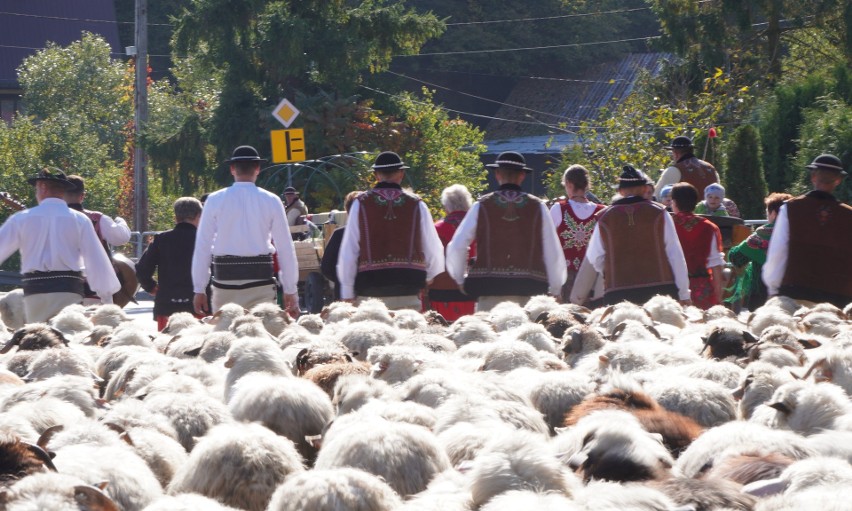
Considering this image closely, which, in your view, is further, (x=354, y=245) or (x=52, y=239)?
(x=52, y=239)

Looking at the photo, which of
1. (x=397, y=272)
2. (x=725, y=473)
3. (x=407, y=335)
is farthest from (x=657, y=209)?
(x=725, y=473)

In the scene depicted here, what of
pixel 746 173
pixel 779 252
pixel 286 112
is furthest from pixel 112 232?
pixel 286 112

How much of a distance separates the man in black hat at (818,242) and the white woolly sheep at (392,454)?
18.7ft

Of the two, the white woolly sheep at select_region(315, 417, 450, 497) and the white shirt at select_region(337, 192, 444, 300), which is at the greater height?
the white shirt at select_region(337, 192, 444, 300)

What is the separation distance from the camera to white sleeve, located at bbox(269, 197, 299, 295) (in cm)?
952

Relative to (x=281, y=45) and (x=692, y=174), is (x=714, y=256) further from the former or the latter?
(x=281, y=45)

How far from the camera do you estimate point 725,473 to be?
388cm

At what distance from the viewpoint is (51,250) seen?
9.83 meters

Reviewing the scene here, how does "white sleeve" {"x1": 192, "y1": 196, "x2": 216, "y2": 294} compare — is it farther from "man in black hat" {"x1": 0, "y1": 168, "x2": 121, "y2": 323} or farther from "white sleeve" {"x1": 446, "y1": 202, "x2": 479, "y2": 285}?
"white sleeve" {"x1": 446, "y1": 202, "x2": 479, "y2": 285}

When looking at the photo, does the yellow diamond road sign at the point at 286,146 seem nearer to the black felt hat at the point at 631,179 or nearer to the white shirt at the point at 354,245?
the white shirt at the point at 354,245

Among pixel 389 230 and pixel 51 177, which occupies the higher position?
pixel 51 177

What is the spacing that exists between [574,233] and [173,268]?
135 inches

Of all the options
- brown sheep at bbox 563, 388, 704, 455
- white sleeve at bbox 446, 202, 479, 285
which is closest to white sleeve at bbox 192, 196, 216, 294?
white sleeve at bbox 446, 202, 479, 285

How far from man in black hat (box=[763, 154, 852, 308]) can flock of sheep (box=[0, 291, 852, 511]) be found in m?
1.73
